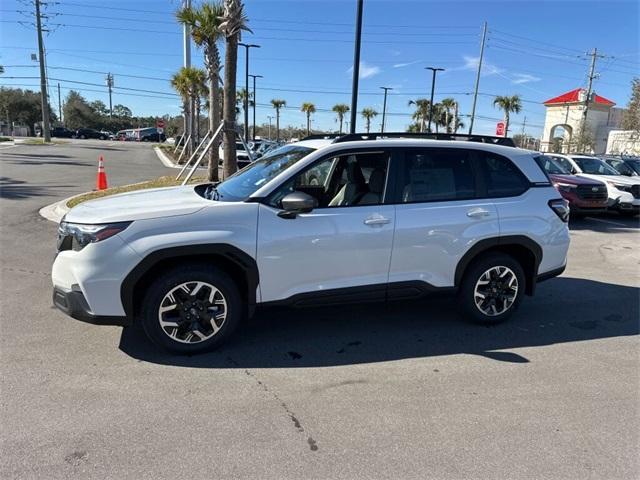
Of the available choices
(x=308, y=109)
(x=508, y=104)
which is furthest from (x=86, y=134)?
(x=508, y=104)

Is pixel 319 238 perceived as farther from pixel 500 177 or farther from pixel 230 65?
pixel 230 65

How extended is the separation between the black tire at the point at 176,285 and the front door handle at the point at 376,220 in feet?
4.16

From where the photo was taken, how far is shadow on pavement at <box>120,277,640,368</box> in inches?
157

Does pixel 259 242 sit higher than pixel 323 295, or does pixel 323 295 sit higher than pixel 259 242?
pixel 259 242

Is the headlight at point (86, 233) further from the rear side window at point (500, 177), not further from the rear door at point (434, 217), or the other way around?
the rear side window at point (500, 177)

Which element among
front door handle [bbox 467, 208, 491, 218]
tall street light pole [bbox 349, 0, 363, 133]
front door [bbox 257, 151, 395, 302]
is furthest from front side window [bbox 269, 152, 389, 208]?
tall street light pole [bbox 349, 0, 363, 133]

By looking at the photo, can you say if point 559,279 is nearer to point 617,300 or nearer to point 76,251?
point 617,300

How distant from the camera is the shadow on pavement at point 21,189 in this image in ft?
39.6

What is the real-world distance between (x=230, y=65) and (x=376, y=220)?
11017 millimetres

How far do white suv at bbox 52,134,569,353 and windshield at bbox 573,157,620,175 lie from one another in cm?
1084

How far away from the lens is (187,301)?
12.6 feet

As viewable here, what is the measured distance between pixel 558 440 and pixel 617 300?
12.2ft

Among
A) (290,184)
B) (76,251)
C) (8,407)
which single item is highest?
(290,184)

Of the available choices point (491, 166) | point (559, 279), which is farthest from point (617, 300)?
point (491, 166)
